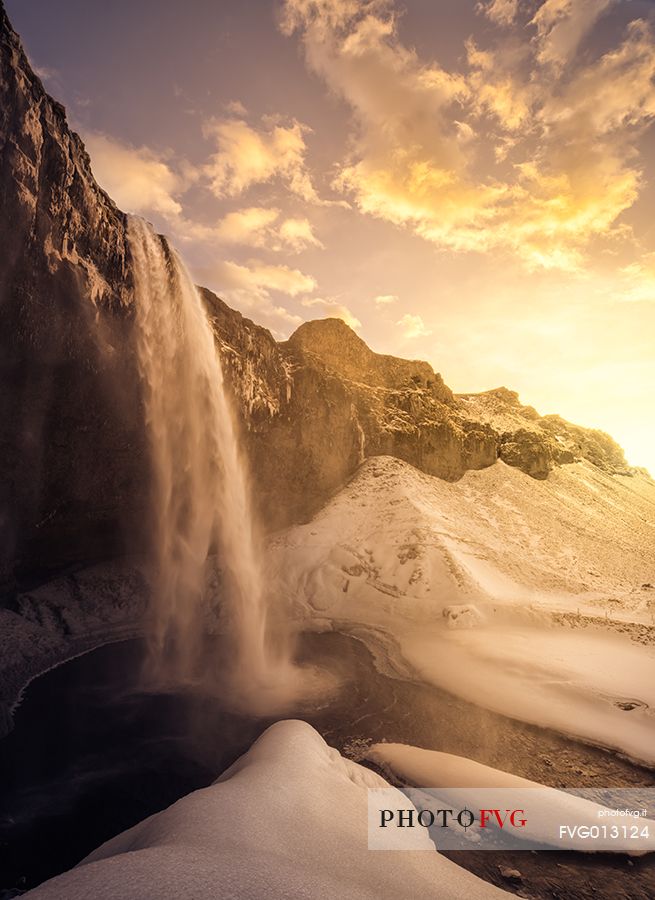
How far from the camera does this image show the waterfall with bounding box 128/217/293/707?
22031 mm

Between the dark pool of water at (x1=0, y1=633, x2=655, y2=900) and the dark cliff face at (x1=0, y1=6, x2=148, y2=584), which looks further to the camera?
the dark cliff face at (x1=0, y1=6, x2=148, y2=584)

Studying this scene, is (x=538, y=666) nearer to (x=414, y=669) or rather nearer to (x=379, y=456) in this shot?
(x=414, y=669)

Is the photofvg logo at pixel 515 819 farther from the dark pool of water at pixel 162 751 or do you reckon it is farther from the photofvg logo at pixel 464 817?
the dark pool of water at pixel 162 751

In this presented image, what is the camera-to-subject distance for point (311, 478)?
→ 39750 millimetres

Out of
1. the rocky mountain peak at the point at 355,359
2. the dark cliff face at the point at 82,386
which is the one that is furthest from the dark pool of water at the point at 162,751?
the rocky mountain peak at the point at 355,359

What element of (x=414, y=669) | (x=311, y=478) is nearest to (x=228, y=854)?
(x=414, y=669)

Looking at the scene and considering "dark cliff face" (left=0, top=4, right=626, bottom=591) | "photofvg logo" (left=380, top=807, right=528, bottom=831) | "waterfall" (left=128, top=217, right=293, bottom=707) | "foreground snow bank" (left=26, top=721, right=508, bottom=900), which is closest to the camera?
"foreground snow bank" (left=26, top=721, right=508, bottom=900)

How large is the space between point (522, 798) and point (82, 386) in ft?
78.0

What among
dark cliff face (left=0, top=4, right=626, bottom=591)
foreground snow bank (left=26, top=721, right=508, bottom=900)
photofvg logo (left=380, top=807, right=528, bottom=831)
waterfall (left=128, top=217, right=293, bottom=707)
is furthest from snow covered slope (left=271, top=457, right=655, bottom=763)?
foreground snow bank (left=26, top=721, right=508, bottom=900)

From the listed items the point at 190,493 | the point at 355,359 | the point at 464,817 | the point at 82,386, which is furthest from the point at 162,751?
the point at 355,359

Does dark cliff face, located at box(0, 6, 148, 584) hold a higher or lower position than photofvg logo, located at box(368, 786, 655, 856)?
higher

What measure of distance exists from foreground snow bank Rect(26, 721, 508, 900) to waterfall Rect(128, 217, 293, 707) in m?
12.5

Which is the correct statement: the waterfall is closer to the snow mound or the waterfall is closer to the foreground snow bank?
the snow mound

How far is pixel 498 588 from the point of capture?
2947 cm
